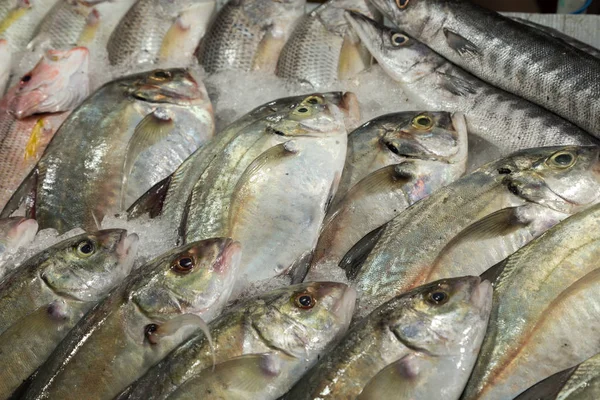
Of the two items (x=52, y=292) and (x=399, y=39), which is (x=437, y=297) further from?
(x=399, y=39)

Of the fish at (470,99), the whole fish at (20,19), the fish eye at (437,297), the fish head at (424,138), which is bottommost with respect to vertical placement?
the fish at (470,99)

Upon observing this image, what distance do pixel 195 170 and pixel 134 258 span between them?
460 millimetres

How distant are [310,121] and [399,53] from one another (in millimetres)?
864

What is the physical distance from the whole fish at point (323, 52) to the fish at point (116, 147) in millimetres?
574

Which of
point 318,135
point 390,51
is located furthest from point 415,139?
point 390,51

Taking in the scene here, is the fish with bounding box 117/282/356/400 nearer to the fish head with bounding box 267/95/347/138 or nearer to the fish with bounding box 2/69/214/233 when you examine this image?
the fish head with bounding box 267/95/347/138

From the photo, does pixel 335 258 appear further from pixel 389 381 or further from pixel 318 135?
pixel 389 381

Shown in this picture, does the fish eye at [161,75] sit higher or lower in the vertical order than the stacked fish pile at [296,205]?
higher

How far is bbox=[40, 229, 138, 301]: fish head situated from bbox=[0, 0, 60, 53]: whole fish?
6.59 feet

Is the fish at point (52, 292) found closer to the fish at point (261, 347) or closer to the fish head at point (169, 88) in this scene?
the fish at point (261, 347)

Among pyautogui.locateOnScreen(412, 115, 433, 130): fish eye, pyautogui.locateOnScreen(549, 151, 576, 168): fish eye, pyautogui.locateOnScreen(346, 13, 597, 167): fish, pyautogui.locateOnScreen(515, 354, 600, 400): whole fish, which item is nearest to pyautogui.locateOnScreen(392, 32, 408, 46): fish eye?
pyautogui.locateOnScreen(346, 13, 597, 167): fish

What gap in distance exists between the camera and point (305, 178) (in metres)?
2.74

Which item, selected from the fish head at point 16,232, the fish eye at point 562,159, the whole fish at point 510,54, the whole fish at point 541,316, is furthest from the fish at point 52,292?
the whole fish at point 510,54

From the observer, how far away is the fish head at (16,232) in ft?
9.03
